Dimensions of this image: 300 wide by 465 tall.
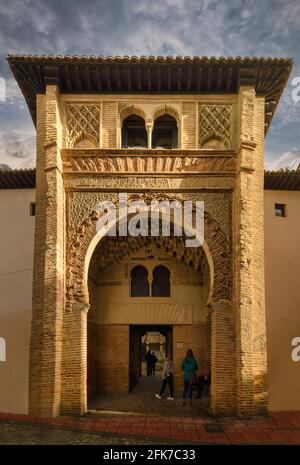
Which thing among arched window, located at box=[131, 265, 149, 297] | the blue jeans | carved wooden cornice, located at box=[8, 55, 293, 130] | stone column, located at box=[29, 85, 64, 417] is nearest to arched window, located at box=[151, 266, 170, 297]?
arched window, located at box=[131, 265, 149, 297]

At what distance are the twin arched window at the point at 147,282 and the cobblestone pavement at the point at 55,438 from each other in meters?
4.38

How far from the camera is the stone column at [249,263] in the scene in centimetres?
805

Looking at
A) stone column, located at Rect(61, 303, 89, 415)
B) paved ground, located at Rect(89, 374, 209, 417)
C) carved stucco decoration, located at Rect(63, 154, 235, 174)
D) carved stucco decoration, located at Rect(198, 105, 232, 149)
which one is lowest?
paved ground, located at Rect(89, 374, 209, 417)

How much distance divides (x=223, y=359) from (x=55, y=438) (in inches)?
128

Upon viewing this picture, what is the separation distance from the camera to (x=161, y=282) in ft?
36.9

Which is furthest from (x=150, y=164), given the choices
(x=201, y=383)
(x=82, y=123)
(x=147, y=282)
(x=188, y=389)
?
(x=201, y=383)

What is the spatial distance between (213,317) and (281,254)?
2.66 m

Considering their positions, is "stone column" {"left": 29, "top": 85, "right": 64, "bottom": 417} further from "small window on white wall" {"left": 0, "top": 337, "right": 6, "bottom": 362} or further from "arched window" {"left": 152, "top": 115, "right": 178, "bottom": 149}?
"arched window" {"left": 152, "top": 115, "right": 178, "bottom": 149}

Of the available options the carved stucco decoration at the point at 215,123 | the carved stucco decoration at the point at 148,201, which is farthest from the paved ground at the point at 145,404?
the carved stucco decoration at the point at 215,123

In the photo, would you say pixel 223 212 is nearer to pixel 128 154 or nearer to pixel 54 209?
pixel 128 154

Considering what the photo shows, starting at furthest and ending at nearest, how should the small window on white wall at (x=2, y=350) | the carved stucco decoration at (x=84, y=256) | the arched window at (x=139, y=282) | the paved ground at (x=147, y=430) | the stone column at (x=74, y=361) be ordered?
1. the arched window at (x=139, y=282)
2. the small window on white wall at (x=2, y=350)
3. the carved stucco decoration at (x=84, y=256)
4. the stone column at (x=74, y=361)
5. the paved ground at (x=147, y=430)

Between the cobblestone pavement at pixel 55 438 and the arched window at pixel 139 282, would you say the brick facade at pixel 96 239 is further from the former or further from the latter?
the arched window at pixel 139 282

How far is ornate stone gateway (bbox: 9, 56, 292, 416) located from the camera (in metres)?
8.17

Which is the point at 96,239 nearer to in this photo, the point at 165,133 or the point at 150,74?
the point at 165,133
